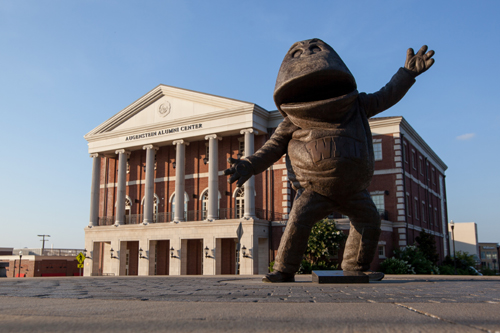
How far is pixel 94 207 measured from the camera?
3238cm

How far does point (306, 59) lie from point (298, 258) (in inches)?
117

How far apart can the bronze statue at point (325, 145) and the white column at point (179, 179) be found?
2237 centimetres

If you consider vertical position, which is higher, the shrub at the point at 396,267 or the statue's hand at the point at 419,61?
the statue's hand at the point at 419,61

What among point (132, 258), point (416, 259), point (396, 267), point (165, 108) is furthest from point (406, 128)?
point (132, 258)

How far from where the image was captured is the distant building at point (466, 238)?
2184 inches

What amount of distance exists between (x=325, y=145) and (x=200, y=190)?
24.9 meters

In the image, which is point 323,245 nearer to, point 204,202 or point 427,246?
point 427,246

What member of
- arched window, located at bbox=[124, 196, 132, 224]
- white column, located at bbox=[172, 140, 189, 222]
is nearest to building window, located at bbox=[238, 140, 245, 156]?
white column, located at bbox=[172, 140, 189, 222]

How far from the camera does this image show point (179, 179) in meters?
29.3

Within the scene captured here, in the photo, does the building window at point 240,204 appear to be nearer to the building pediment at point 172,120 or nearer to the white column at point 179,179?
the white column at point 179,179

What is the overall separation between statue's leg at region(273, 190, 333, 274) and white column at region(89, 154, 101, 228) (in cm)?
2793

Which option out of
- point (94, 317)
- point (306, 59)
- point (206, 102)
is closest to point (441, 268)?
point (206, 102)

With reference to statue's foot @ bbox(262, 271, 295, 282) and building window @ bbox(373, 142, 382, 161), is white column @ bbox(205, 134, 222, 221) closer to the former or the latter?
building window @ bbox(373, 142, 382, 161)

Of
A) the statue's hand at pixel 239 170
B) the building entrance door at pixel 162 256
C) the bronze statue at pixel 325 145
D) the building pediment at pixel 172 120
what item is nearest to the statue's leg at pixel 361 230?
the bronze statue at pixel 325 145
